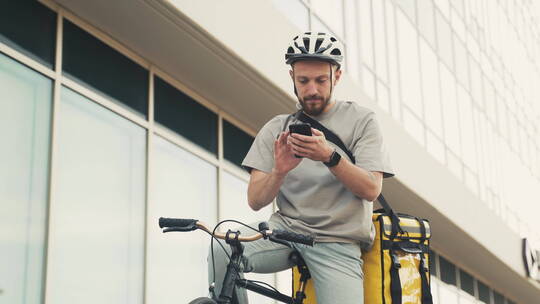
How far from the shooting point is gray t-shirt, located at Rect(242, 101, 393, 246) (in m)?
4.93

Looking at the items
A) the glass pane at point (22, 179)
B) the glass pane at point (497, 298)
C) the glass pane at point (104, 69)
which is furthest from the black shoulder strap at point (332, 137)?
the glass pane at point (497, 298)

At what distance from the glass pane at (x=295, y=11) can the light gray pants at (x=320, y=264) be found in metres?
8.01

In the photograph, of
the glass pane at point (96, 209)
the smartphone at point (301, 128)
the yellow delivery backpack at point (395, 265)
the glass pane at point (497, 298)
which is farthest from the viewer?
the glass pane at point (497, 298)

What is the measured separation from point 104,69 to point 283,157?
211 inches

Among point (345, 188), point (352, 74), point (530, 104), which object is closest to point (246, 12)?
point (352, 74)

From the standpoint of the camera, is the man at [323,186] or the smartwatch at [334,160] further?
the man at [323,186]

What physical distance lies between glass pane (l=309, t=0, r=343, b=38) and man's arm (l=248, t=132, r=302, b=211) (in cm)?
942

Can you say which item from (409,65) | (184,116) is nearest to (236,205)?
(184,116)

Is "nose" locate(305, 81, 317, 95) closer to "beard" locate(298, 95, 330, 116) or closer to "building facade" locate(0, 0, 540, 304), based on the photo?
"beard" locate(298, 95, 330, 116)

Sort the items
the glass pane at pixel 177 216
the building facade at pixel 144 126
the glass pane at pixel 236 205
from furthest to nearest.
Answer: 1. the glass pane at pixel 236 205
2. the glass pane at pixel 177 216
3. the building facade at pixel 144 126

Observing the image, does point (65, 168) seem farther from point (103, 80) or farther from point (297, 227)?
point (297, 227)

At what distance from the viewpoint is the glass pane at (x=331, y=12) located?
47.6 feet

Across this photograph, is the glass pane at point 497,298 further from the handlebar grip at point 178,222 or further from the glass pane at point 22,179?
the handlebar grip at point 178,222

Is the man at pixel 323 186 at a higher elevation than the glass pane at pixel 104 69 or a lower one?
lower
